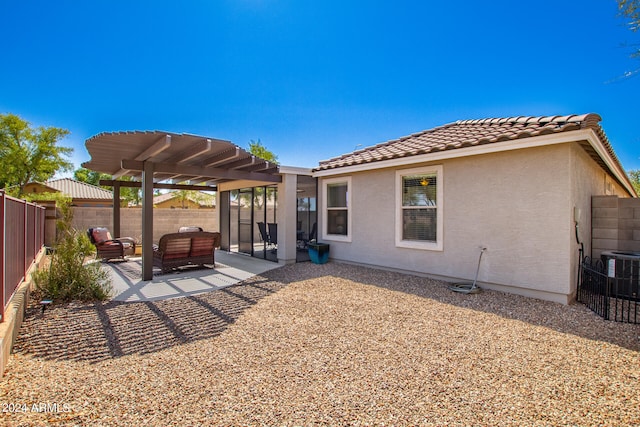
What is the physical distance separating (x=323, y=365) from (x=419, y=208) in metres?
5.54

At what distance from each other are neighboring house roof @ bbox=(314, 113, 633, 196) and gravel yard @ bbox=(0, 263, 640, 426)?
319 cm

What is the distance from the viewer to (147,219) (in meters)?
7.77

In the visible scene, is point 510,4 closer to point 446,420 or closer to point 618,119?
point 618,119

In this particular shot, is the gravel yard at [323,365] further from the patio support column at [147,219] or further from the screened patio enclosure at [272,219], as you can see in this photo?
the screened patio enclosure at [272,219]

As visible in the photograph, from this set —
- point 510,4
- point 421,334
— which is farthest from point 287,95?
point 421,334

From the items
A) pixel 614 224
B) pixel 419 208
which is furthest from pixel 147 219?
pixel 614 224

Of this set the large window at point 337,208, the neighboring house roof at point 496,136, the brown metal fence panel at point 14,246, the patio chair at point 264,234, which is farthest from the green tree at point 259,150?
the brown metal fence panel at point 14,246

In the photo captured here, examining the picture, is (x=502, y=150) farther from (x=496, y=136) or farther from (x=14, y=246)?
(x=14, y=246)

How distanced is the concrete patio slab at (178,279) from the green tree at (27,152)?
26.9 meters

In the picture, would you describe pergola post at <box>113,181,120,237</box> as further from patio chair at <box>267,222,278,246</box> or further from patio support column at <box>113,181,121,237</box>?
patio chair at <box>267,222,278,246</box>

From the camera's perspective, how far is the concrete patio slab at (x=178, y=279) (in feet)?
21.9

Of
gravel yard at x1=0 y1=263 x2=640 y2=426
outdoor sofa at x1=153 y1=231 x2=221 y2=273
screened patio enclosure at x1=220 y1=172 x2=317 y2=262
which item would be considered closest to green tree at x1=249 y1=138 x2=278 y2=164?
screened patio enclosure at x1=220 y1=172 x2=317 y2=262

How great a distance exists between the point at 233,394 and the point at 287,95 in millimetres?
13224

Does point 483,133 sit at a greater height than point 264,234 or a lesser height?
greater
